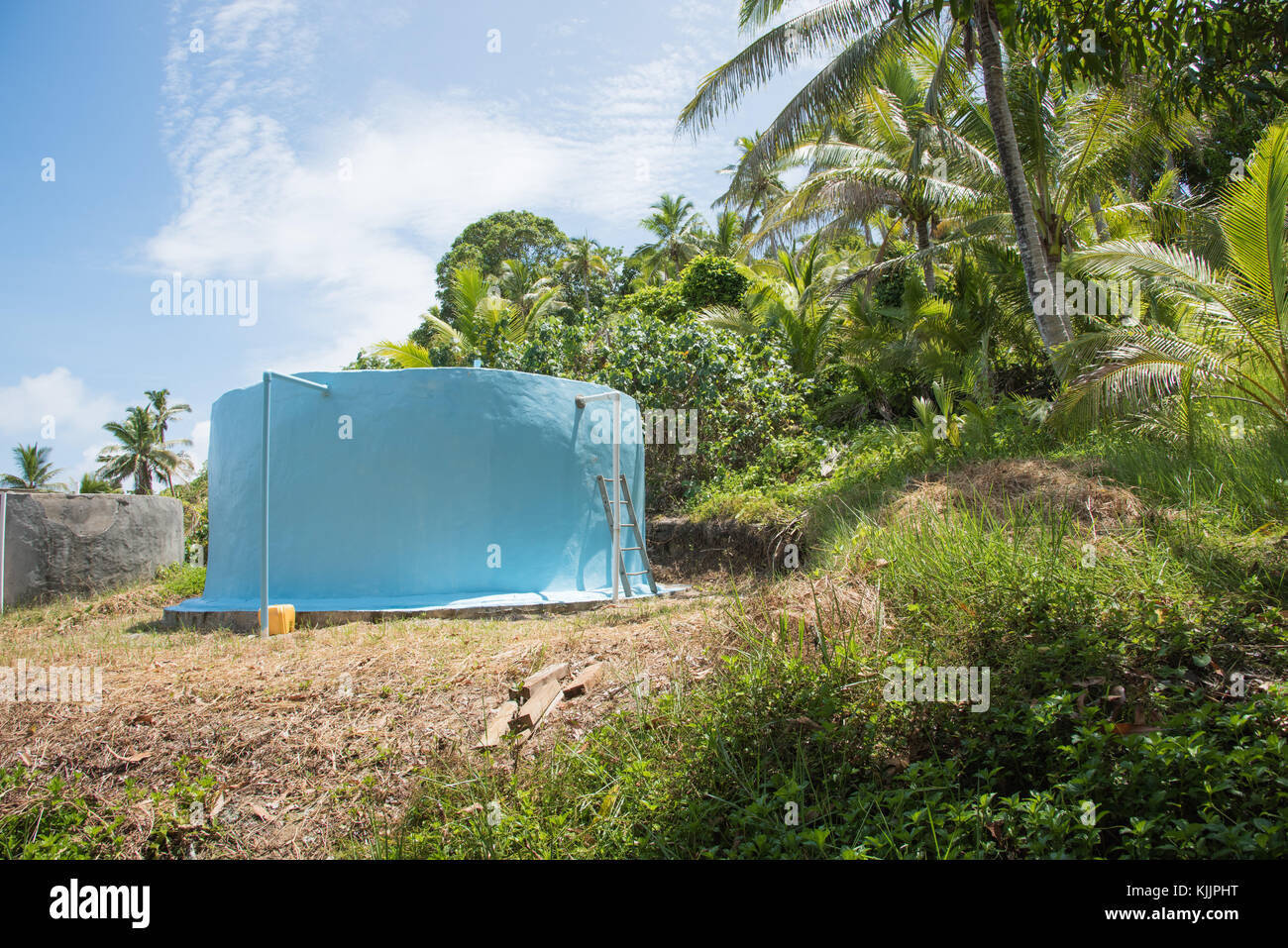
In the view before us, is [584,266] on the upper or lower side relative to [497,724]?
upper

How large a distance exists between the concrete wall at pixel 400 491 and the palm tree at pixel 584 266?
2464 centimetres

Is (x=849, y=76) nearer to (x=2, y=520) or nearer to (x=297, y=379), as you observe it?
(x=297, y=379)

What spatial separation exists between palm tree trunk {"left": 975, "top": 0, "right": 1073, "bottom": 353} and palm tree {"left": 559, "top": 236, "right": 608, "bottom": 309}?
952 inches

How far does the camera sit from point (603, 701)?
458cm

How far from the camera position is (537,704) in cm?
448

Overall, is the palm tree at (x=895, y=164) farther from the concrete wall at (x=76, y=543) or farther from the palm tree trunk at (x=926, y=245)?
the concrete wall at (x=76, y=543)

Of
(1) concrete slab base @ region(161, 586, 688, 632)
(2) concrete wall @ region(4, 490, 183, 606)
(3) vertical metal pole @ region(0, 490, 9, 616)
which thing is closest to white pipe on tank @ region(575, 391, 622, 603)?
(1) concrete slab base @ region(161, 586, 688, 632)

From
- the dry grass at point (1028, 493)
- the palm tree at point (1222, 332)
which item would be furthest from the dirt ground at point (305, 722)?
the palm tree at point (1222, 332)

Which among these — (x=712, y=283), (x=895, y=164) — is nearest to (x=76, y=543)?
(x=712, y=283)

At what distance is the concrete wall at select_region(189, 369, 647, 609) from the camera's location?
9633 mm

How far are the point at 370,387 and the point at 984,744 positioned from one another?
8280mm

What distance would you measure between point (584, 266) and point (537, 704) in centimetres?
3153
